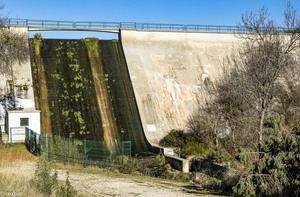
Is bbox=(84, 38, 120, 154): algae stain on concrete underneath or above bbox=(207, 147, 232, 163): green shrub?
above

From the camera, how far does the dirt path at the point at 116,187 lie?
14473 millimetres

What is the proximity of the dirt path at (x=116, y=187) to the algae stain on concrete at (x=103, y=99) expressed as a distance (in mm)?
11152

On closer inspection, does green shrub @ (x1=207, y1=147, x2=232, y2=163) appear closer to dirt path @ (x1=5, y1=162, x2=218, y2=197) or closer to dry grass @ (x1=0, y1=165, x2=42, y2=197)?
dirt path @ (x1=5, y1=162, x2=218, y2=197)

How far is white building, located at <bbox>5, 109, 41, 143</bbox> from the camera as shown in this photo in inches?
1115

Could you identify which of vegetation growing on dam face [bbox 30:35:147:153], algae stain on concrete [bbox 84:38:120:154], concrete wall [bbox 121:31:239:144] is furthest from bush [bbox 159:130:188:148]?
algae stain on concrete [bbox 84:38:120:154]

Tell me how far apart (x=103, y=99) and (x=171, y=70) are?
7007mm

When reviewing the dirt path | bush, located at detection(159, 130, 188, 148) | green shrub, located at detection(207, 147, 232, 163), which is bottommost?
the dirt path

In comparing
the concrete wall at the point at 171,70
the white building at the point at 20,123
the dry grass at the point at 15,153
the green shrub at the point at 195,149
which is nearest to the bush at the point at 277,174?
the dry grass at the point at 15,153

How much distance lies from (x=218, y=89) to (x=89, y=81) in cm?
968

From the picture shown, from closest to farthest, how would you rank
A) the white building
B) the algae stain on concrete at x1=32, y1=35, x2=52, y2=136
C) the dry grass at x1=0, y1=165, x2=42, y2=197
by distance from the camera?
the dry grass at x1=0, y1=165, x2=42, y2=197
the white building
the algae stain on concrete at x1=32, y1=35, x2=52, y2=136

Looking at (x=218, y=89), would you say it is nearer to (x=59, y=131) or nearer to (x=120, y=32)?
(x=120, y=32)

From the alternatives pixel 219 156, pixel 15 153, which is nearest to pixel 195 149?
pixel 219 156

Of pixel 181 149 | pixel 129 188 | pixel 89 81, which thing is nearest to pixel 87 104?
pixel 89 81

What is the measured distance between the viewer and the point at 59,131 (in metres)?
30.6
